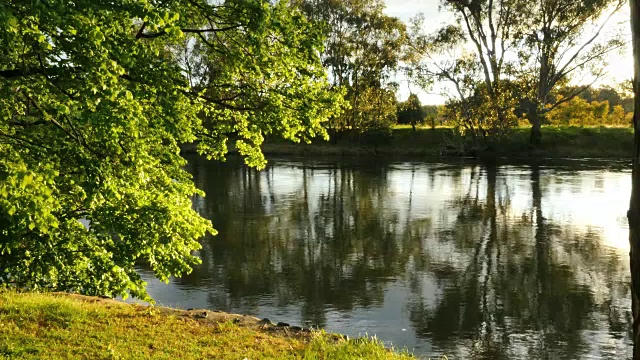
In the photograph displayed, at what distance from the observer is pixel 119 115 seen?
28.3ft

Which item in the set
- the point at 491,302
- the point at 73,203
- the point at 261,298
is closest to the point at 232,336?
the point at 73,203

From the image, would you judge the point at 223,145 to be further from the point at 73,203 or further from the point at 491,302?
the point at 491,302

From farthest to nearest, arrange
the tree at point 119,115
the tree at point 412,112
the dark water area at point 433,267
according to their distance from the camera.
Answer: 1. the tree at point 412,112
2. the dark water area at point 433,267
3. the tree at point 119,115

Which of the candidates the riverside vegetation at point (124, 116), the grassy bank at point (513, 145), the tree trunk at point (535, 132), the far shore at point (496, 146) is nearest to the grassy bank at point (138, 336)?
the riverside vegetation at point (124, 116)

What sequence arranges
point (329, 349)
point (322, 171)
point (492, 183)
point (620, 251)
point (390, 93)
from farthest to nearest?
point (390, 93) → point (322, 171) → point (492, 183) → point (620, 251) → point (329, 349)

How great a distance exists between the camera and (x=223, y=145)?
13562 mm

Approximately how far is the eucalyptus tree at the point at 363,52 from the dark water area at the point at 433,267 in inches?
1607

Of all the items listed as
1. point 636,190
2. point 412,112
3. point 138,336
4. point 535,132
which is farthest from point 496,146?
point 636,190

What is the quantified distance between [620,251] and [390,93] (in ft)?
209

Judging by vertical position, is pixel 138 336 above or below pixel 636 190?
below

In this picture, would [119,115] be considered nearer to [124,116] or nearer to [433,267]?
[124,116]

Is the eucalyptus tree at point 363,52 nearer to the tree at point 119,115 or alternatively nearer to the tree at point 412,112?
the tree at point 412,112

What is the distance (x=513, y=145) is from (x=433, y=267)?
58617 millimetres

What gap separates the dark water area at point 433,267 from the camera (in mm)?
14477
